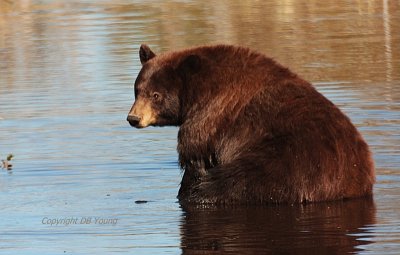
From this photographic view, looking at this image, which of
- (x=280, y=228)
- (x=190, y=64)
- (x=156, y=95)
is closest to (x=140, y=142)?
(x=156, y=95)

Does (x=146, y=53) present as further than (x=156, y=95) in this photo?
Yes

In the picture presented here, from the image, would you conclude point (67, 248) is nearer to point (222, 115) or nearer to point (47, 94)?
point (222, 115)

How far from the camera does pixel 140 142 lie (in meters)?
12.9

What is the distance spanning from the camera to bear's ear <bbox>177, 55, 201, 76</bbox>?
32.7ft

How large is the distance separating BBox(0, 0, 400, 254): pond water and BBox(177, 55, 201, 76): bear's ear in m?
1.06

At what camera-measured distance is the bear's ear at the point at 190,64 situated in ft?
32.7

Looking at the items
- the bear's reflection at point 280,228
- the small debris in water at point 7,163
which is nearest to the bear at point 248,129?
the bear's reflection at point 280,228

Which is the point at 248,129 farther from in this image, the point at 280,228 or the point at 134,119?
the point at 280,228

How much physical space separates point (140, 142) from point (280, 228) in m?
4.24

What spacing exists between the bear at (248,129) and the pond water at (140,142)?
0.52ft

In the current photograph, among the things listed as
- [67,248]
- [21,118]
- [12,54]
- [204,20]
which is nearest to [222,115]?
[67,248]

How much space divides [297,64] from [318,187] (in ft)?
A: 32.0

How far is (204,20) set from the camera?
28.1m

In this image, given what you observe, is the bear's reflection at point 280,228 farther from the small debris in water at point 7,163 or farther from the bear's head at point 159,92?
the small debris in water at point 7,163
